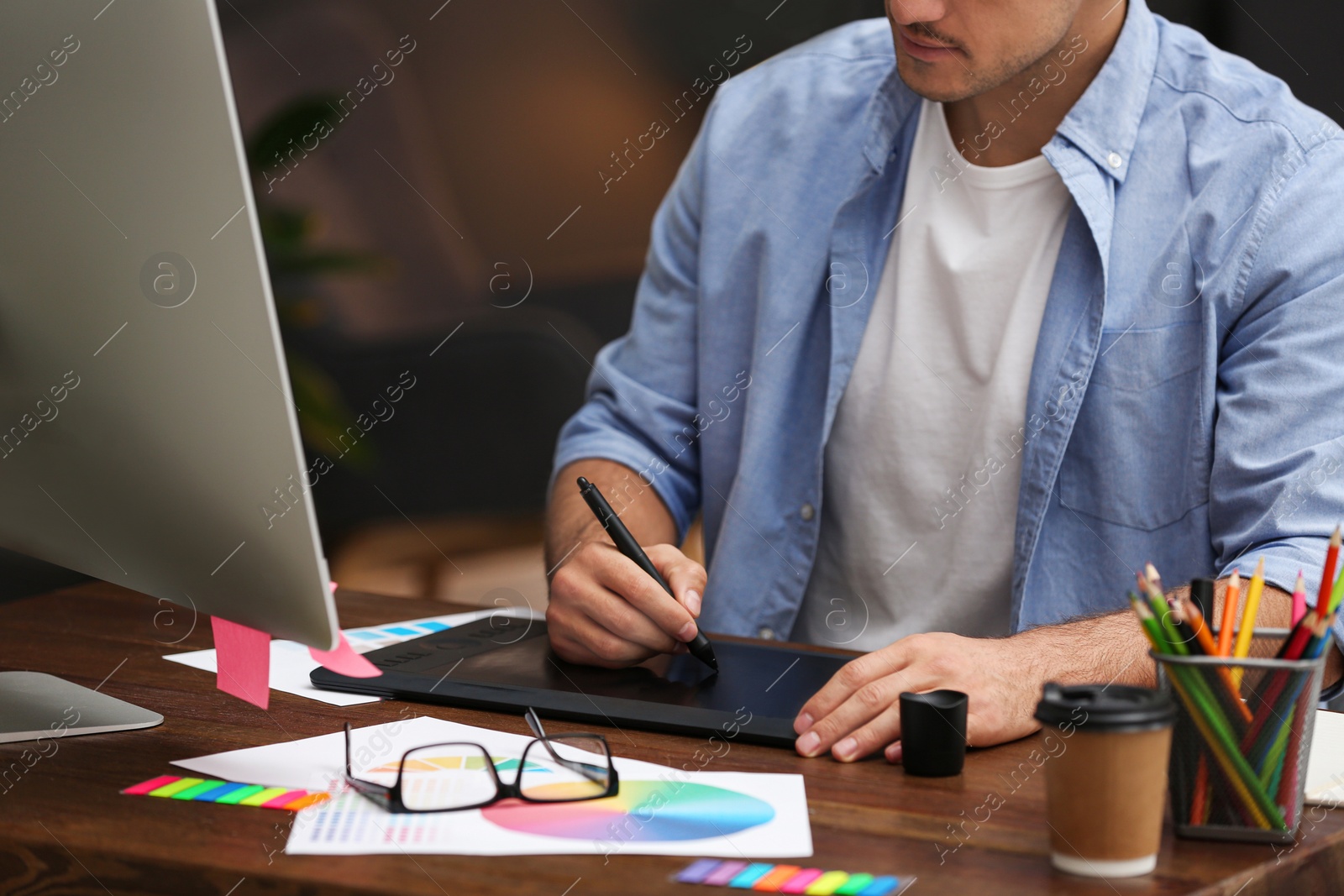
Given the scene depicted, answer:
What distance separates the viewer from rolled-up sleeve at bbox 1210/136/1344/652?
1.10 m

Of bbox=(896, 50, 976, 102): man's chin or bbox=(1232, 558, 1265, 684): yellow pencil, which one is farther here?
bbox=(896, 50, 976, 102): man's chin

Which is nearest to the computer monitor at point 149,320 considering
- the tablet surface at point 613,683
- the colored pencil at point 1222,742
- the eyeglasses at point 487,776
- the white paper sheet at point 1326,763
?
the eyeglasses at point 487,776

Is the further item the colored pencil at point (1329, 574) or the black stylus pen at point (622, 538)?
the black stylus pen at point (622, 538)

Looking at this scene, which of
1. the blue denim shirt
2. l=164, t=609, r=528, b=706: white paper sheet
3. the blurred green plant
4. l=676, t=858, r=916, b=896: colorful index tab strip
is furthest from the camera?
the blurred green plant

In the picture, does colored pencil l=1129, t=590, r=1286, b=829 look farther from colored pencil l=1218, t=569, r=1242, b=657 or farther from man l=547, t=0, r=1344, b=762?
man l=547, t=0, r=1344, b=762

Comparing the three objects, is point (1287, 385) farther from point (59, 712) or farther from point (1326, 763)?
point (59, 712)

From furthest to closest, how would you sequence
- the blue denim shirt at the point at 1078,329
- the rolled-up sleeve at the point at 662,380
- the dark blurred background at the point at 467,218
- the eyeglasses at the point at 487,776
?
the dark blurred background at the point at 467,218 → the rolled-up sleeve at the point at 662,380 → the blue denim shirt at the point at 1078,329 → the eyeglasses at the point at 487,776

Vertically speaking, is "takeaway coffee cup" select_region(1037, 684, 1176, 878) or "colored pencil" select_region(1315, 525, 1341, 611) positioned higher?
"colored pencil" select_region(1315, 525, 1341, 611)

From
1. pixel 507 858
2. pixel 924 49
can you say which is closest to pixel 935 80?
pixel 924 49

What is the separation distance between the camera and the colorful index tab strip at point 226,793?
0.73 metres

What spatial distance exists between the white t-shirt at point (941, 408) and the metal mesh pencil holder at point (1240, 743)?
27.5 inches

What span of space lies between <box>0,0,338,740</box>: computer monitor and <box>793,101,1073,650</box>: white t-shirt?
2.81ft

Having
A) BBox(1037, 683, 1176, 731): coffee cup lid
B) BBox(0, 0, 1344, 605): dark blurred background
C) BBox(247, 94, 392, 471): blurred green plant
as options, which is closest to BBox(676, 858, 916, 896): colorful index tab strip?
BBox(1037, 683, 1176, 731): coffee cup lid

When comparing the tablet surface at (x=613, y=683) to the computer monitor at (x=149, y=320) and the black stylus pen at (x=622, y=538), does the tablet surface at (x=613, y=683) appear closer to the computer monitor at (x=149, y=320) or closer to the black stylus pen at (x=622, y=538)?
the black stylus pen at (x=622, y=538)
